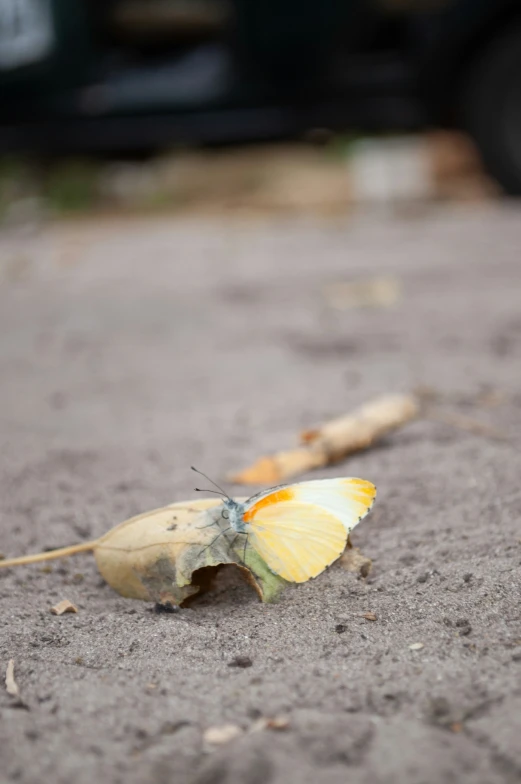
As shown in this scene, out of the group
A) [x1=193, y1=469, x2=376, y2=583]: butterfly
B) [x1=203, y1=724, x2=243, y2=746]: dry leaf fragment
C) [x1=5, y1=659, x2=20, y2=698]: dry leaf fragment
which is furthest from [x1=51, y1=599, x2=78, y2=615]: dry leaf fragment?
[x1=203, y1=724, x2=243, y2=746]: dry leaf fragment

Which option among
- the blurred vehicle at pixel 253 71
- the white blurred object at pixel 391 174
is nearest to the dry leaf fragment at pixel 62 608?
the blurred vehicle at pixel 253 71

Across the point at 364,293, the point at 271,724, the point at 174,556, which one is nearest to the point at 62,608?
the point at 174,556

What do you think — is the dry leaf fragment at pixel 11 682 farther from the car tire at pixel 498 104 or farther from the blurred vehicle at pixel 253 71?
the car tire at pixel 498 104

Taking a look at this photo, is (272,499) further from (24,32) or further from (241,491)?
(24,32)

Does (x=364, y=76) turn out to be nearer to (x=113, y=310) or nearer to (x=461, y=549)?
(x=113, y=310)

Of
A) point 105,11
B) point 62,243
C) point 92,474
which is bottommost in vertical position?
point 62,243

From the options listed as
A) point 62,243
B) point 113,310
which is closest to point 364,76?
point 62,243
